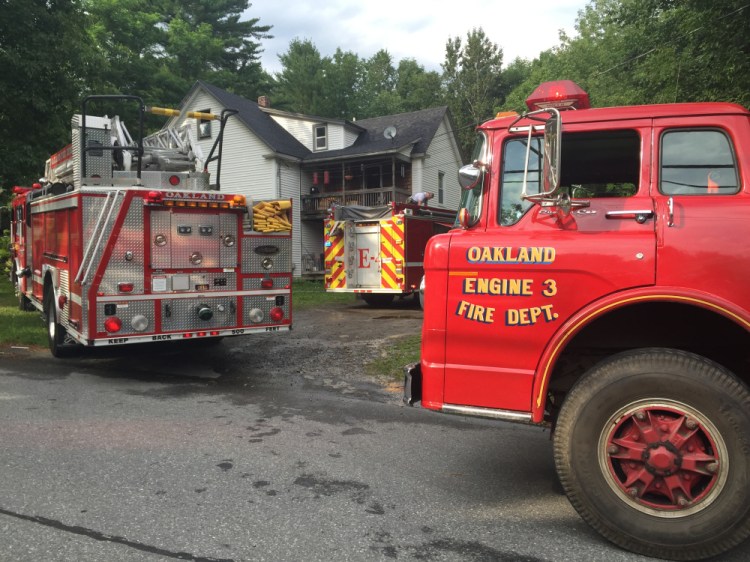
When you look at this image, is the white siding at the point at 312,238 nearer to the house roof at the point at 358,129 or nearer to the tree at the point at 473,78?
the house roof at the point at 358,129

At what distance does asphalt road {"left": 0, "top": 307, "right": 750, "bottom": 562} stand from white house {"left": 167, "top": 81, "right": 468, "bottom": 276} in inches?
813

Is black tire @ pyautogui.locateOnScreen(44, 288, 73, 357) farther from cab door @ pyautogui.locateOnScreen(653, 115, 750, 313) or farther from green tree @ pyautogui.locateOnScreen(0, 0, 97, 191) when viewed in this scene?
green tree @ pyautogui.locateOnScreen(0, 0, 97, 191)

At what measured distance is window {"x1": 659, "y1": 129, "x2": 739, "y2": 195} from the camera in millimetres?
3176

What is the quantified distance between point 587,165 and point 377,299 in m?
11.7

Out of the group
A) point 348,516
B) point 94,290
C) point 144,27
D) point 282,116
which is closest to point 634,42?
point 282,116

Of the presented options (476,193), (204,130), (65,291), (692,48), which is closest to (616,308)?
(476,193)

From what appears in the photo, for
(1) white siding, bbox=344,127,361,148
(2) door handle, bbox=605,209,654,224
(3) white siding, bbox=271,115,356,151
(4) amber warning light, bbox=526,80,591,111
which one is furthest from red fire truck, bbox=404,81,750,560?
(1) white siding, bbox=344,127,361,148

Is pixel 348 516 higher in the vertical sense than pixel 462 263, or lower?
lower

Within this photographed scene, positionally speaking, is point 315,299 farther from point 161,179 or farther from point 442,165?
point 442,165

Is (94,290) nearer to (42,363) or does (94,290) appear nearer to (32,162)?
(42,363)

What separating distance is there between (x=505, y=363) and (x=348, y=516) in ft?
3.99

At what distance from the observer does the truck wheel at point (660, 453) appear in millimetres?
2842

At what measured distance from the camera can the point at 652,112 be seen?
131 inches

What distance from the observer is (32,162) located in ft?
57.4
